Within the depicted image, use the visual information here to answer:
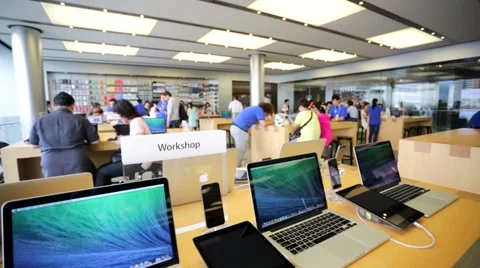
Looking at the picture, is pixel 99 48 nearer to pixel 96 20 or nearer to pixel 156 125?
pixel 96 20

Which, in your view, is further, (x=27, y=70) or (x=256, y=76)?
(x=256, y=76)

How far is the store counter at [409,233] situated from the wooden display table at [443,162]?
0.13 m

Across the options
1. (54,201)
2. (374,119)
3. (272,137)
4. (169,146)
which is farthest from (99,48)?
(374,119)

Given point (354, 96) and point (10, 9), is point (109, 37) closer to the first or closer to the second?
point (10, 9)

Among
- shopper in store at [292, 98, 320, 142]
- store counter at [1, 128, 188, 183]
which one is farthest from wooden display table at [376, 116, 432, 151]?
store counter at [1, 128, 188, 183]

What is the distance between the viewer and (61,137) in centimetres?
232

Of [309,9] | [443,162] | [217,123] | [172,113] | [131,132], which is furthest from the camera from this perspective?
[172,113]

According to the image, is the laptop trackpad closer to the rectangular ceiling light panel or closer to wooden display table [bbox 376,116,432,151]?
the rectangular ceiling light panel

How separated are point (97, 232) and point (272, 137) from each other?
415 centimetres

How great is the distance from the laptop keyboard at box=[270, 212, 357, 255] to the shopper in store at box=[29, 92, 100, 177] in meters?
2.30

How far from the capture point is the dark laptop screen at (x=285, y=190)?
0.99 m

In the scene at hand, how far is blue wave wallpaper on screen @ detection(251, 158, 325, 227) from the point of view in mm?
997

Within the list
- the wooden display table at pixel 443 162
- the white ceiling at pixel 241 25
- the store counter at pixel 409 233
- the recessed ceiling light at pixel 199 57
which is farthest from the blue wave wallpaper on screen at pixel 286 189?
the recessed ceiling light at pixel 199 57

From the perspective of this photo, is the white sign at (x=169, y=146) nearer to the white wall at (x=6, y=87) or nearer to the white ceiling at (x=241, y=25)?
the white ceiling at (x=241, y=25)
